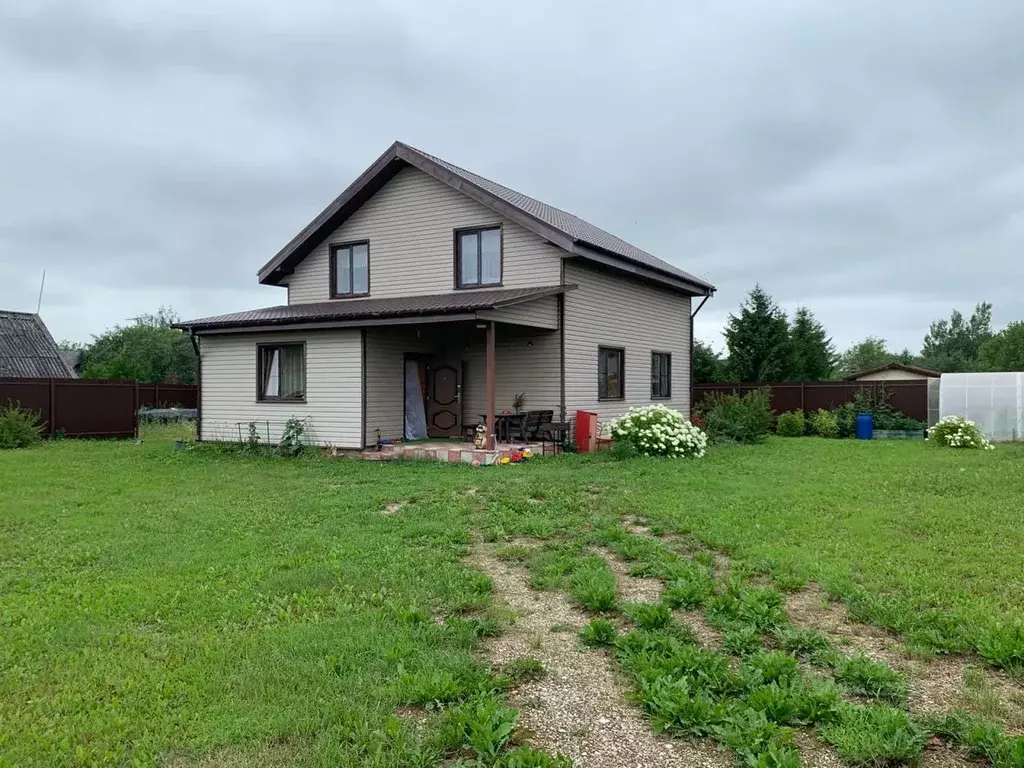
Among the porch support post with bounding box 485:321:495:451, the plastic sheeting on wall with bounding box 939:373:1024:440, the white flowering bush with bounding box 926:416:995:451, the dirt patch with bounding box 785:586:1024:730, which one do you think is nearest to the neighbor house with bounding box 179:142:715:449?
the porch support post with bounding box 485:321:495:451

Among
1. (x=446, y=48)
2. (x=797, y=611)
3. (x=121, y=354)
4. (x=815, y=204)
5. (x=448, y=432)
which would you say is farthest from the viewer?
(x=121, y=354)

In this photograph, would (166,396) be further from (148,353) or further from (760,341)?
(148,353)

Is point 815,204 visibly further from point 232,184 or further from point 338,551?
point 338,551

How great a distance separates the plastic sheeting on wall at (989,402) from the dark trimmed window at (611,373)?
9.74 metres

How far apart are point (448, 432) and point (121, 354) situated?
134ft

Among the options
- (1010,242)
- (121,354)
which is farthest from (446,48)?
(121,354)

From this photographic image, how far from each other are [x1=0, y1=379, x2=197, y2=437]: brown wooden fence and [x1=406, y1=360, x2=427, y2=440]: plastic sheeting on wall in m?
9.83

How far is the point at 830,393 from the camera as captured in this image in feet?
73.8

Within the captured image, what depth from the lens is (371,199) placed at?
1664 cm

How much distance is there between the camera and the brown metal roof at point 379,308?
510 inches

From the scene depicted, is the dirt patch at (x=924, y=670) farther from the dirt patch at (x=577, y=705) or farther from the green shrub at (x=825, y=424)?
the green shrub at (x=825, y=424)

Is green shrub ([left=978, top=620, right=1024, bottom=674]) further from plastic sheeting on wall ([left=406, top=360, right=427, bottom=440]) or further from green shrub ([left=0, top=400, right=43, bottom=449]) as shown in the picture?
green shrub ([left=0, top=400, right=43, bottom=449])

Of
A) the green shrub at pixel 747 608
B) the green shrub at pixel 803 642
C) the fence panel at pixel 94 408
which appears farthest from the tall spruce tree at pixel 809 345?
the green shrub at pixel 803 642

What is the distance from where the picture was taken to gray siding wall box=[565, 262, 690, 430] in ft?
49.6
